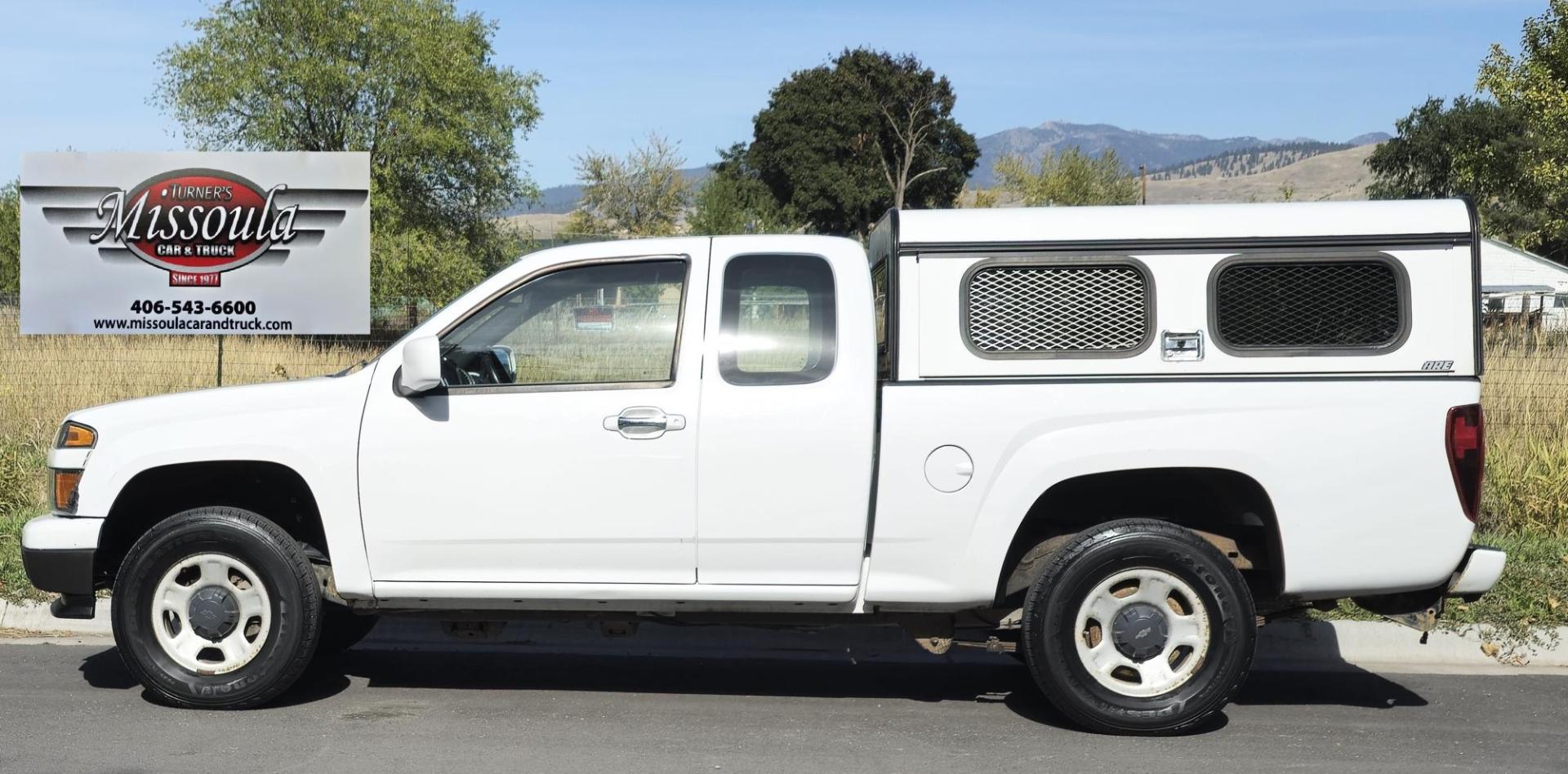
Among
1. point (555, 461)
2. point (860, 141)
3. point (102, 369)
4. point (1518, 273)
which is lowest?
point (555, 461)

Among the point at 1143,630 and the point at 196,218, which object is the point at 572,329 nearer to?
the point at 1143,630

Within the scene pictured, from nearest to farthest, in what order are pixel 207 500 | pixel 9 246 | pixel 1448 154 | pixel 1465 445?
pixel 1465 445 < pixel 207 500 < pixel 1448 154 < pixel 9 246

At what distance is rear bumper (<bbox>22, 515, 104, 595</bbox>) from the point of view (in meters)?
5.84

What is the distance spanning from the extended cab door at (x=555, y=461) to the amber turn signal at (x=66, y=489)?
4.08 feet

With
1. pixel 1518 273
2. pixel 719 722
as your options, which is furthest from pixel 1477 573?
pixel 1518 273

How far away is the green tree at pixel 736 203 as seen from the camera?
58344mm

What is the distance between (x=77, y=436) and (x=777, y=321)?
9.59 ft

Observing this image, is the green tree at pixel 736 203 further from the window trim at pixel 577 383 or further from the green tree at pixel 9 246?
the window trim at pixel 577 383

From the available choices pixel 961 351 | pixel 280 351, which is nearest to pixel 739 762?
pixel 961 351

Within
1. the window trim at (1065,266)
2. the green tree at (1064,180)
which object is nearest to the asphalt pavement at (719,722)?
the window trim at (1065,266)

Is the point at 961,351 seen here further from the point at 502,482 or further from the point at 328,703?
the point at 328,703

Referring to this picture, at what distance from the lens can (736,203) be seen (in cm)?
6600

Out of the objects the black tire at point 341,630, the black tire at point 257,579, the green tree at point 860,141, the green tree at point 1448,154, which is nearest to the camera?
the black tire at point 257,579

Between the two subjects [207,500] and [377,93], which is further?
[377,93]
